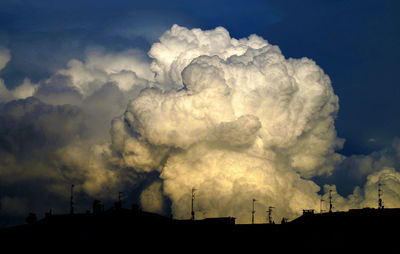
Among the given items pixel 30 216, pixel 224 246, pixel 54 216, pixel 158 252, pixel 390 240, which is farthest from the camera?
pixel 30 216

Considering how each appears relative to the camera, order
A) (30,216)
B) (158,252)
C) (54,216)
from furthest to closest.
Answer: (30,216) → (54,216) → (158,252)

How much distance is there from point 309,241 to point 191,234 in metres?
18.0

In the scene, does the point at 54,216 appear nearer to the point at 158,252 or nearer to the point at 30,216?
the point at 30,216

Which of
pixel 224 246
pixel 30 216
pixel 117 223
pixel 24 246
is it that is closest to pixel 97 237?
pixel 117 223

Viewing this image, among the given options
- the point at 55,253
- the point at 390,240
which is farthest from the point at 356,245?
the point at 55,253

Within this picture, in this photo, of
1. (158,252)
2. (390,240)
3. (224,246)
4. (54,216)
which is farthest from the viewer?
(54,216)

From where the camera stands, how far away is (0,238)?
113 meters

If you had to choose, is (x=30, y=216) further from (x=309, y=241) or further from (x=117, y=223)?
(x=309, y=241)

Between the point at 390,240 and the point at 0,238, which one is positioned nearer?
the point at 390,240

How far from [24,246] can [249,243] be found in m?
34.2

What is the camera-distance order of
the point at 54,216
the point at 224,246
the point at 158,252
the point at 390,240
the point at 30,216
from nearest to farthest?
the point at 390,240
the point at 158,252
the point at 224,246
the point at 54,216
the point at 30,216

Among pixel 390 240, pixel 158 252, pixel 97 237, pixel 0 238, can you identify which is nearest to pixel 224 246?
pixel 158 252

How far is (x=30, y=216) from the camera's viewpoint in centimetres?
13000

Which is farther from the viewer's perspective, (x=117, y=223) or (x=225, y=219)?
(x=225, y=219)
